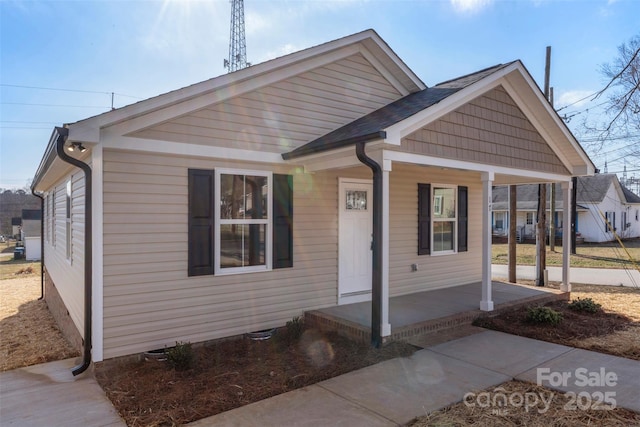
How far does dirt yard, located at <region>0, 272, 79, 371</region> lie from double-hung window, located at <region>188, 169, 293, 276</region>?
254 centimetres

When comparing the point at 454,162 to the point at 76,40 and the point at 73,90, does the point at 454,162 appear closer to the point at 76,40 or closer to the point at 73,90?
the point at 76,40

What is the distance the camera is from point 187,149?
5.32 m

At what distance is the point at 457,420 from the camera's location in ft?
11.1

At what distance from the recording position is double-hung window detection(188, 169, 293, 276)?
5.40 meters

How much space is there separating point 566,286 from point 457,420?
6323 mm

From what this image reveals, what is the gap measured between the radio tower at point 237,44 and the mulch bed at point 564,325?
68.4 feet

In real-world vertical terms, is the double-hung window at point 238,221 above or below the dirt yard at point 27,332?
above

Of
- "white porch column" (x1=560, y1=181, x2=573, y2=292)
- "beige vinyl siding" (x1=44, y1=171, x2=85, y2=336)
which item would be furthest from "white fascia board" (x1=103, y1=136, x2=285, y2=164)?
"white porch column" (x1=560, y1=181, x2=573, y2=292)

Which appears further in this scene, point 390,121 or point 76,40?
point 76,40

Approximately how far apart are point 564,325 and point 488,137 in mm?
3237

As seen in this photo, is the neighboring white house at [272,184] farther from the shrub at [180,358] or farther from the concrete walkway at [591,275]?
the concrete walkway at [591,275]

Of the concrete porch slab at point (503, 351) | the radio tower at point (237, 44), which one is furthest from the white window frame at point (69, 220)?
the radio tower at point (237, 44)

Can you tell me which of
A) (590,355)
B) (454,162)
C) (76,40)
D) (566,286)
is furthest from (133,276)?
(76,40)

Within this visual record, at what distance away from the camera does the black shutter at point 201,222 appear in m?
5.35
